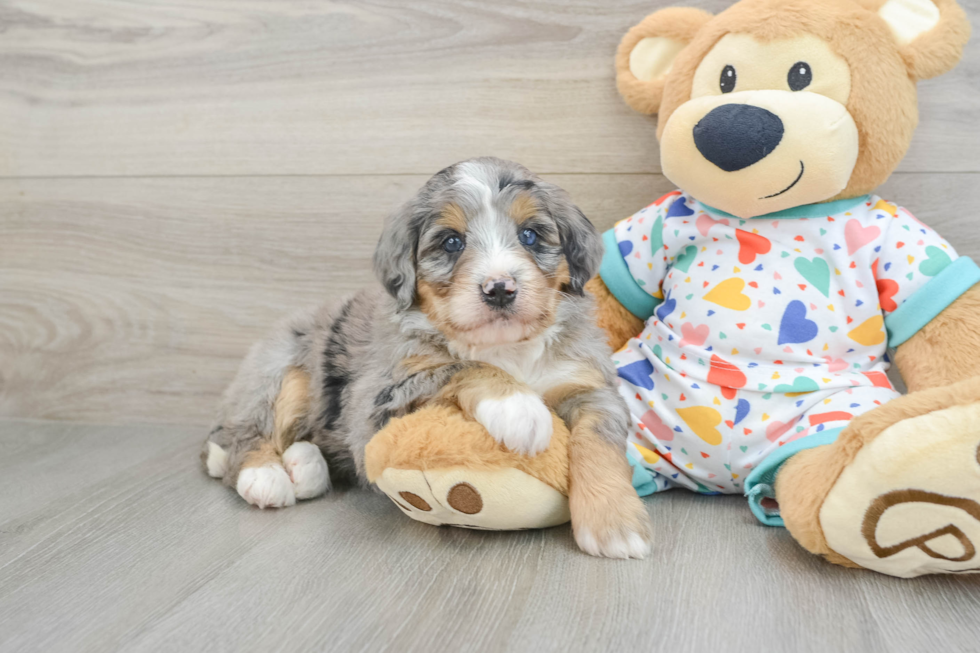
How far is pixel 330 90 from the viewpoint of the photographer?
244 centimetres

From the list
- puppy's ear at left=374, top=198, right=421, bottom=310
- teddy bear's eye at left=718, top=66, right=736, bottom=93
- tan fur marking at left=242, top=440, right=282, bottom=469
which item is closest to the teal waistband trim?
teddy bear's eye at left=718, top=66, right=736, bottom=93

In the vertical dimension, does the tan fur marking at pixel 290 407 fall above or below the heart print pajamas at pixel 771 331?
below

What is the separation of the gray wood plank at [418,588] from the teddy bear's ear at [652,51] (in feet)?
3.47

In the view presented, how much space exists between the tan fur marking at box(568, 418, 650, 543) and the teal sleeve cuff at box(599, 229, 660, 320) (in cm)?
54

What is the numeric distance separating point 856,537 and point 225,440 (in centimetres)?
163

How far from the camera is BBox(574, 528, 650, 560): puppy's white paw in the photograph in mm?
1468

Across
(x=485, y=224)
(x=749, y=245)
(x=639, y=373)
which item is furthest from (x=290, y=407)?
(x=749, y=245)

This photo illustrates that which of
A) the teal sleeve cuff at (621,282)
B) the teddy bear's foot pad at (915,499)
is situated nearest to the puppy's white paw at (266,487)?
the teal sleeve cuff at (621,282)

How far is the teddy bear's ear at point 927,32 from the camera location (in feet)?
5.45

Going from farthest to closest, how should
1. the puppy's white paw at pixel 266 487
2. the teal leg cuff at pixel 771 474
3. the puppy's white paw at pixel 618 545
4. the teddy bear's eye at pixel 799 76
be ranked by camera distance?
the puppy's white paw at pixel 266 487
the teddy bear's eye at pixel 799 76
the teal leg cuff at pixel 771 474
the puppy's white paw at pixel 618 545

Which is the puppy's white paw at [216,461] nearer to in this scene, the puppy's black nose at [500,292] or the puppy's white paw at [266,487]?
the puppy's white paw at [266,487]

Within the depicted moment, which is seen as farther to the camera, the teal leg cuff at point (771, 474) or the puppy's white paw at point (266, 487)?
the puppy's white paw at point (266, 487)

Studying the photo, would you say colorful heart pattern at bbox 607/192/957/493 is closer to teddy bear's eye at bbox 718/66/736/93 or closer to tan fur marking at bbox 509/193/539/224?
teddy bear's eye at bbox 718/66/736/93

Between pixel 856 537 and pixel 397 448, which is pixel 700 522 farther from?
pixel 397 448
